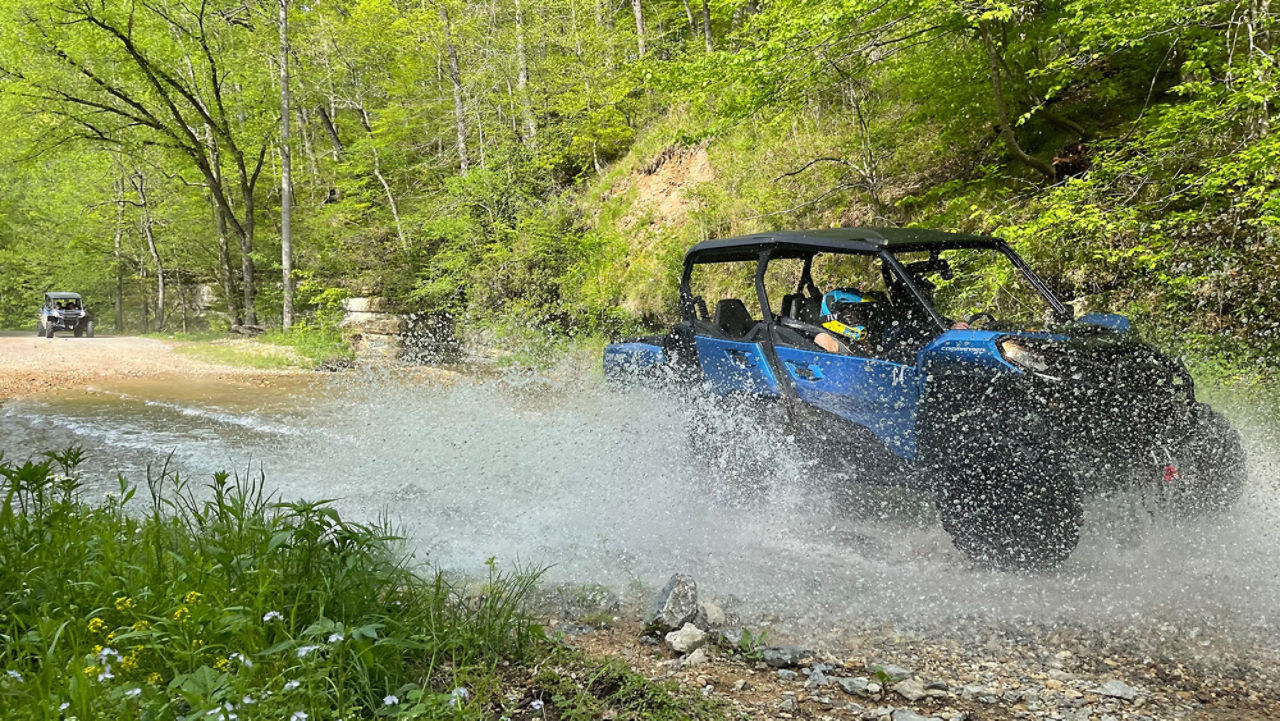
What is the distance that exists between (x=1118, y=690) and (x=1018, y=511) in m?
0.94

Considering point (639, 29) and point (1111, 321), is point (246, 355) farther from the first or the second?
point (1111, 321)

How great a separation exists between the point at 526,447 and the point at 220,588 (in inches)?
163

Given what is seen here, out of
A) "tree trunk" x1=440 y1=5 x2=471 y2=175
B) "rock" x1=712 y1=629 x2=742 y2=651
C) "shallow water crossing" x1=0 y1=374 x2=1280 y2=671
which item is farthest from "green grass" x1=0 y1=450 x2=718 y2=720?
"tree trunk" x1=440 y1=5 x2=471 y2=175

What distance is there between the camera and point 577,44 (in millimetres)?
18141

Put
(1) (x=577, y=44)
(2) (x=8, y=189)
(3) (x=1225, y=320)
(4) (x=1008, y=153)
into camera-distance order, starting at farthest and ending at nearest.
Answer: (2) (x=8, y=189), (1) (x=577, y=44), (4) (x=1008, y=153), (3) (x=1225, y=320)

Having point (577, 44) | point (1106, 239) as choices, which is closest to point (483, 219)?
point (577, 44)

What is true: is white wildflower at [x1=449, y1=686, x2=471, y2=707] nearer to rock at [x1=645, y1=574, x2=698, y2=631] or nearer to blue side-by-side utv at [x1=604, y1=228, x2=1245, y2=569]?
rock at [x1=645, y1=574, x2=698, y2=631]

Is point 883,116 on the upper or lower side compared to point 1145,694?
upper

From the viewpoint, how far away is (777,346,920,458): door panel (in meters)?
3.89

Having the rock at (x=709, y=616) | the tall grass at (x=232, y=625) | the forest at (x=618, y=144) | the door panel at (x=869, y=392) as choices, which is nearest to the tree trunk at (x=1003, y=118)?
the forest at (x=618, y=144)

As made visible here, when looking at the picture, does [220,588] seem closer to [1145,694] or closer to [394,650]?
[394,650]

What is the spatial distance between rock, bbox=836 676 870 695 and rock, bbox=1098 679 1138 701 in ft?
2.73

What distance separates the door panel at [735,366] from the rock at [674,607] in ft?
5.45

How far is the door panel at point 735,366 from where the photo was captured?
15.4 feet
